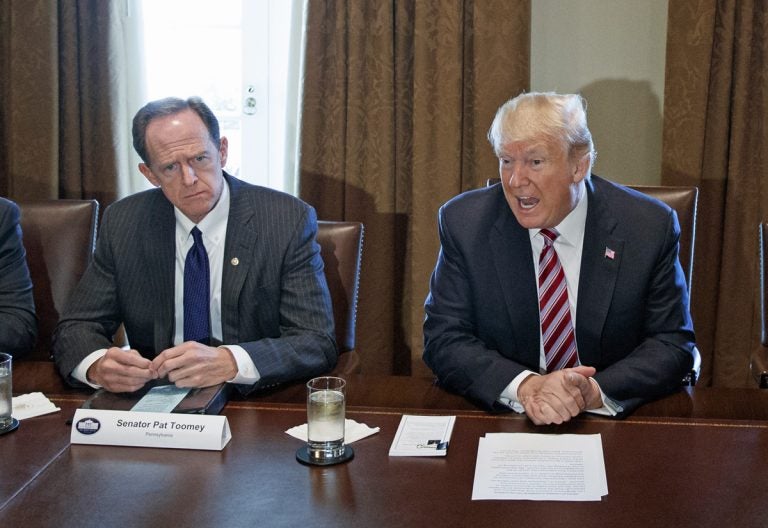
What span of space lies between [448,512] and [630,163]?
2.42 meters

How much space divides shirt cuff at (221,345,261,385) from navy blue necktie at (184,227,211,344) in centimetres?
40

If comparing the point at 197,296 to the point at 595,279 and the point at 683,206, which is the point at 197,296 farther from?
the point at 683,206

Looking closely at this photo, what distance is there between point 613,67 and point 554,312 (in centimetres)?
151

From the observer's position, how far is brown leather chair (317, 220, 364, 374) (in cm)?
265

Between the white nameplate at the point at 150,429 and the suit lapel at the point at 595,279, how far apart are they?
3.21ft

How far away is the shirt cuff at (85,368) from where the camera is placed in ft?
6.82

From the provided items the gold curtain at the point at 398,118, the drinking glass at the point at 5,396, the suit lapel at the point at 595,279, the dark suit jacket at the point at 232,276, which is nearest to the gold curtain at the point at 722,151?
the gold curtain at the point at 398,118

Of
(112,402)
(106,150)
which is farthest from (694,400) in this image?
(106,150)

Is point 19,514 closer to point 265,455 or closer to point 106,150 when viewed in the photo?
point 265,455

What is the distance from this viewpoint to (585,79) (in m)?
3.51

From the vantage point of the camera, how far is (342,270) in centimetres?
265

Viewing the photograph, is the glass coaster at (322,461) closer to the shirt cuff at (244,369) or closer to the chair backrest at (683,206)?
the shirt cuff at (244,369)

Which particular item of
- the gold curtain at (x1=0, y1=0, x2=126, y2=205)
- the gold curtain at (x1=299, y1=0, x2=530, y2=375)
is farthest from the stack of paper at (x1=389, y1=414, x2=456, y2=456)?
the gold curtain at (x1=0, y1=0, x2=126, y2=205)

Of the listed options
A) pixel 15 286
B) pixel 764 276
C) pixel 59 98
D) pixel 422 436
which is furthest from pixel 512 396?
pixel 59 98
